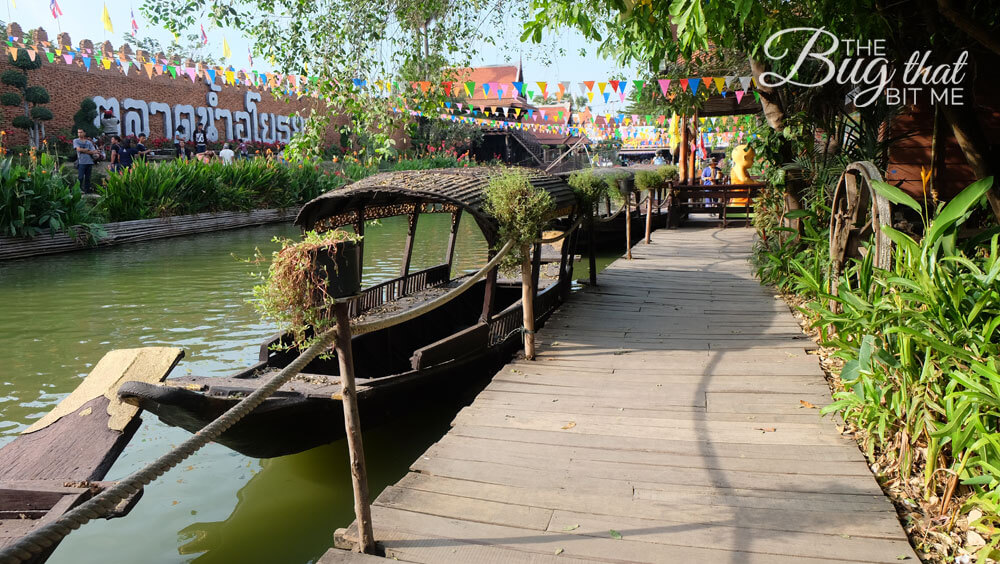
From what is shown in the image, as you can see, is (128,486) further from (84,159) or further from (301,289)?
(84,159)

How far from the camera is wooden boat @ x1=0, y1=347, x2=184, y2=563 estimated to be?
299cm

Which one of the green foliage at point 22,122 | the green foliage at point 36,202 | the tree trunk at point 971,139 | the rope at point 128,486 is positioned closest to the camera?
the rope at point 128,486

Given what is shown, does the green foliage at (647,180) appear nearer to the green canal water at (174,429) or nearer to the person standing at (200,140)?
the green canal water at (174,429)

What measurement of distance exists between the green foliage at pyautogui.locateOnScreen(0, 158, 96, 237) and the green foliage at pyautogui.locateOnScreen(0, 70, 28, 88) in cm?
852

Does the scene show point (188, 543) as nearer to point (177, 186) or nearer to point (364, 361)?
point (364, 361)

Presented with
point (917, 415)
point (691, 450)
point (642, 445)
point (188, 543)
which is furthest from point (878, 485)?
point (188, 543)

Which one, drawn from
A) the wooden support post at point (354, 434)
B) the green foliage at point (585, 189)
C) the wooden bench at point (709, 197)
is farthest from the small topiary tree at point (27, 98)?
the wooden support post at point (354, 434)

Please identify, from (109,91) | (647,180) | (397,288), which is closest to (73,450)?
(397,288)

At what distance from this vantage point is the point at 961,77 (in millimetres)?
7176

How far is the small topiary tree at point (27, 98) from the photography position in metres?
Answer: 20.7

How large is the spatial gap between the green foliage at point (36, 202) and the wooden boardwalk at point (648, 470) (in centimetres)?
1193

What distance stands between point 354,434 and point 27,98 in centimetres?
2389

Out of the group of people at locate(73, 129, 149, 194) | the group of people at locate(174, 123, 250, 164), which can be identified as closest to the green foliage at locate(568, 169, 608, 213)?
the group of people at locate(73, 129, 149, 194)

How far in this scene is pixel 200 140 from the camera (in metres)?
26.6
